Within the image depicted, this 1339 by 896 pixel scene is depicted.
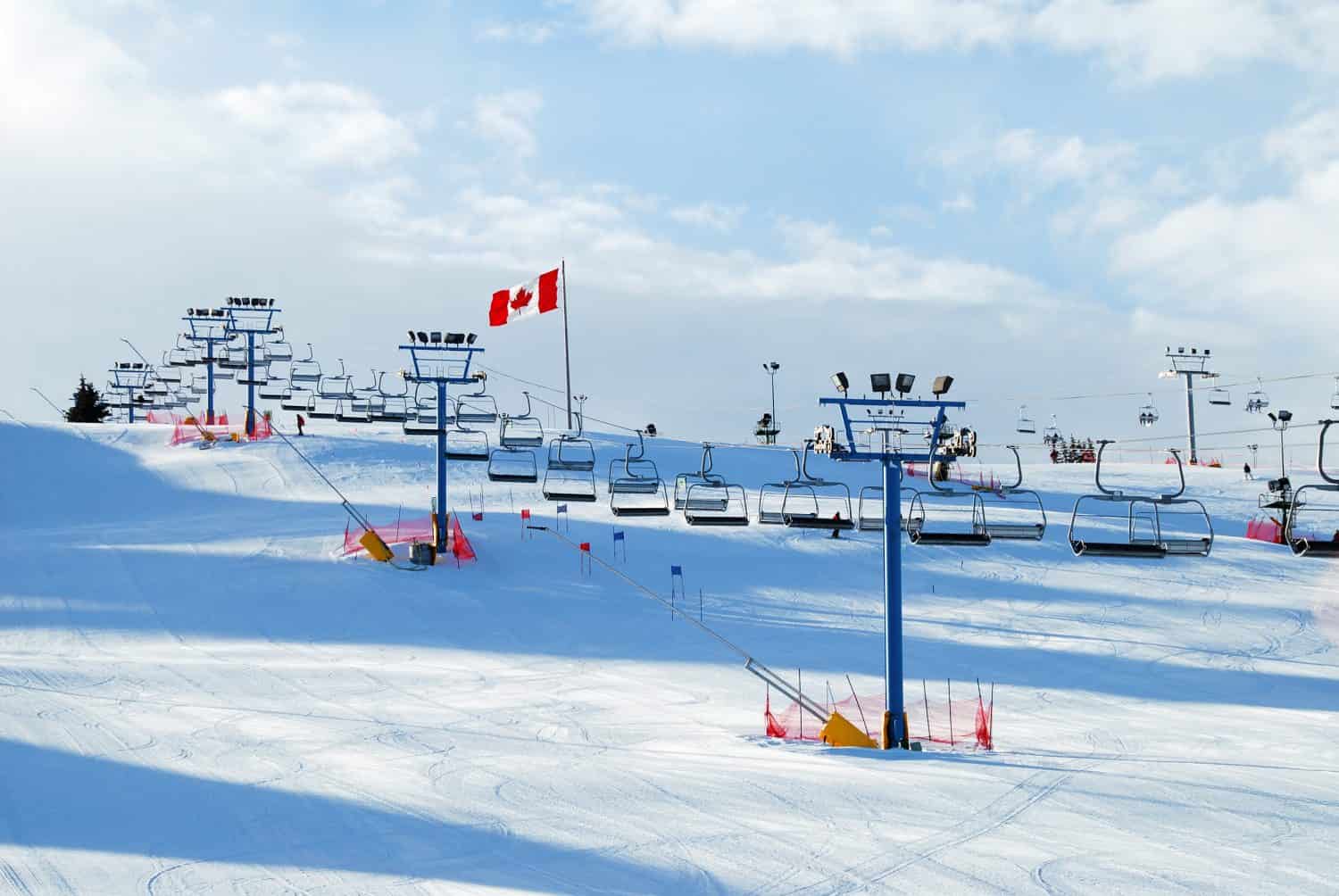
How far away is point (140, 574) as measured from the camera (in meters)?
30.7

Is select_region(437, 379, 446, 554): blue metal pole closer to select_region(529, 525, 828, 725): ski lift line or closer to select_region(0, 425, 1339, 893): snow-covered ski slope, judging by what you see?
select_region(0, 425, 1339, 893): snow-covered ski slope

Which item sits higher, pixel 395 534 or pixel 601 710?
pixel 395 534

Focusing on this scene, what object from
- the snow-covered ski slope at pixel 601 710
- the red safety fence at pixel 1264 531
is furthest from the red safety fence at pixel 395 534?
the red safety fence at pixel 1264 531

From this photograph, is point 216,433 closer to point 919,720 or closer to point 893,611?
point 919,720

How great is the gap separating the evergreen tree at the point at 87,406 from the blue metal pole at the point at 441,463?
211 feet

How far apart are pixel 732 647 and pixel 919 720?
3212mm

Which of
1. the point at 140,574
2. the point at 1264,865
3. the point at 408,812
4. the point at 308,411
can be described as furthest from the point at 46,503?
the point at 1264,865

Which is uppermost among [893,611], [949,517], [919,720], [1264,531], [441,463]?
[441,463]

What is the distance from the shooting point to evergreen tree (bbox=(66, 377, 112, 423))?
88.9 m

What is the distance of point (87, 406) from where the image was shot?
292ft

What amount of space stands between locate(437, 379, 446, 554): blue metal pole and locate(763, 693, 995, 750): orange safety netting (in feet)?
44.1

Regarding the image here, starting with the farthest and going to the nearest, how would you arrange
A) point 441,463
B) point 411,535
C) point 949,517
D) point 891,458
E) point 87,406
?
point 87,406
point 949,517
point 411,535
point 441,463
point 891,458

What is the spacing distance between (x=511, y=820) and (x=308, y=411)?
41231mm

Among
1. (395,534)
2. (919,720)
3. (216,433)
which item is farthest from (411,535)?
(216,433)
